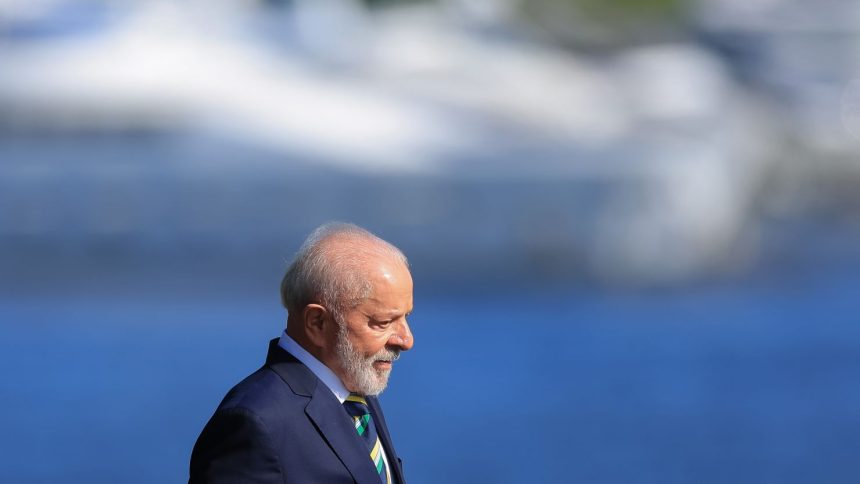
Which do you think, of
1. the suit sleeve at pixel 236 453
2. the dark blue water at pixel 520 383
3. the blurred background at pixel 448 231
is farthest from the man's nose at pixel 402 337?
the blurred background at pixel 448 231

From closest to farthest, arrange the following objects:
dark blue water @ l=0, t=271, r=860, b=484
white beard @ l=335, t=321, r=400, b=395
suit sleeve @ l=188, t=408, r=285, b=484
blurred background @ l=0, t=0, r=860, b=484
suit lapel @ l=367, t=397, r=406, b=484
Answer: suit sleeve @ l=188, t=408, r=285, b=484, white beard @ l=335, t=321, r=400, b=395, suit lapel @ l=367, t=397, r=406, b=484, dark blue water @ l=0, t=271, r=860, b=484, blurred background @ l=0, t=0, r=860, b=484

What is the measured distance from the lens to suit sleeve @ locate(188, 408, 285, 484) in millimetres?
1688

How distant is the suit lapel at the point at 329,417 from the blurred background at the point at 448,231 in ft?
20.2

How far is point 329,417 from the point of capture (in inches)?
70.7

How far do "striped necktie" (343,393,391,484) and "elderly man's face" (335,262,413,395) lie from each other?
59mm

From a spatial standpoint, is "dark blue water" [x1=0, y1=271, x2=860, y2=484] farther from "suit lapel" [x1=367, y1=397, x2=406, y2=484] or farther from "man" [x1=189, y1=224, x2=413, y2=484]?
"man" [x1=189, y1=224, x2=413, y2=484]

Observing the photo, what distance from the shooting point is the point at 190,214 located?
14328 mm

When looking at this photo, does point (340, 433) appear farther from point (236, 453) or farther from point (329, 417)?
point (236, 453)

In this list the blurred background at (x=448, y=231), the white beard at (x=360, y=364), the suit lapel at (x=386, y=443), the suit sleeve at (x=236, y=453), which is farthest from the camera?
the blurred background at (x=448, y=231)

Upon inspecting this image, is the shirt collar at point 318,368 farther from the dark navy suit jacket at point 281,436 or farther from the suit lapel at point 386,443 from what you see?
the suit lapel at point 386,443

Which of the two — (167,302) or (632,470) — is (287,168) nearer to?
(167,302)

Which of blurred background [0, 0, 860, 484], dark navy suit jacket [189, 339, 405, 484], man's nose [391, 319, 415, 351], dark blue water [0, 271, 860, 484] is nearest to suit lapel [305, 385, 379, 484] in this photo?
dark navy suit jacket [189, 339, 405, 484]

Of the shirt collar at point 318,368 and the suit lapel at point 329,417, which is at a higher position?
the shirt collar at point 318,368

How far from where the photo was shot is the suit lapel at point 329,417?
1779mm
